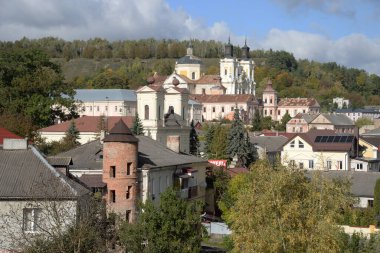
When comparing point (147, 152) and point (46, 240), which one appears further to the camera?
point (147, 152)

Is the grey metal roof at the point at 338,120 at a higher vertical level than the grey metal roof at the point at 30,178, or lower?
higher

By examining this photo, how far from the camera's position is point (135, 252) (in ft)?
85.3

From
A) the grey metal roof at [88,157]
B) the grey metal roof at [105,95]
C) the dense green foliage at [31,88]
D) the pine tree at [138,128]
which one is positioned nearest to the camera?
the grey metal roof at [88,157]

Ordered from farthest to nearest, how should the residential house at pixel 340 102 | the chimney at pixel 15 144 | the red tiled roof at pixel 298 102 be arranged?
the residential house at pixel 340 102, the red tiled roof at pixel 298 102, the chimney at pixel 15 144

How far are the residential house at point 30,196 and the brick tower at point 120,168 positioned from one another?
7.04 metres

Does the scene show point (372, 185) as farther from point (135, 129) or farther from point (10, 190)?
point (10, 190)

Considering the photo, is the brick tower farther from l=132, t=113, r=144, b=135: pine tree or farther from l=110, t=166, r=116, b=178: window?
l=132, t=113, r=144, b=135: pine tree

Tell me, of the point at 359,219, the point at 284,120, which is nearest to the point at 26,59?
the point at 359,219

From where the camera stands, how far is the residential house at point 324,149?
71.8m

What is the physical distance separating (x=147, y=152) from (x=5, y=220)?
1762 cm

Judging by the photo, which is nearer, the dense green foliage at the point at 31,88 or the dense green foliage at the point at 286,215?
the dense green foliage at the point at 286,215

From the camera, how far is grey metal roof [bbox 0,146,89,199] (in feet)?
83.6

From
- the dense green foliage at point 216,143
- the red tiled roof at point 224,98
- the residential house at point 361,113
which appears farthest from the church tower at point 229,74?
the dense green foliage at point 216,143

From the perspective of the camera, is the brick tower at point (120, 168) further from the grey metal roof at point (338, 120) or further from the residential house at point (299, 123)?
the residential house at point (299, 123)
